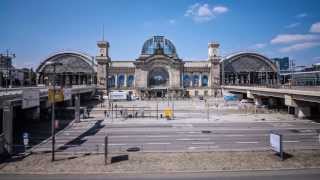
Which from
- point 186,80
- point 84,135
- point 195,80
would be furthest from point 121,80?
point 84,135

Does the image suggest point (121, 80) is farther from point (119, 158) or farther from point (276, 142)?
point (276, 142)

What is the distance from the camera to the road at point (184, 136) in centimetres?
3594

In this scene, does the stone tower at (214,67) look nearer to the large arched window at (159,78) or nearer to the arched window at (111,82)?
the large arched window at (159,78)

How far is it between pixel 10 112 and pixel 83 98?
276 ft

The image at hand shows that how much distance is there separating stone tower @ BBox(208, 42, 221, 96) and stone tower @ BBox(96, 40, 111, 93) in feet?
166

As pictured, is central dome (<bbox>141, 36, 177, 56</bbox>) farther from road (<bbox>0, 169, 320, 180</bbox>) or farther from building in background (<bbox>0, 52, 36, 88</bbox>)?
road (<bbox>0, 169, 320, 180</bbox>)

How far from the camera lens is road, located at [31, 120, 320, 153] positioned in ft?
118

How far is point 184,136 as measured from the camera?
4319cm

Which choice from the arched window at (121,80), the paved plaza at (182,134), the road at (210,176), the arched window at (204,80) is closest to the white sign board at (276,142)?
the paved plaza at (182,134)

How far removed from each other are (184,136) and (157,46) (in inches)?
4514

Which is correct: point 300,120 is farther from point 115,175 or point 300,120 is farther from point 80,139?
point 115,175

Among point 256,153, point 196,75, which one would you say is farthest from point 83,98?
point 256,153

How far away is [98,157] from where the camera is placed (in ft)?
100

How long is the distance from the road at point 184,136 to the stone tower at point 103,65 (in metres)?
86.5
